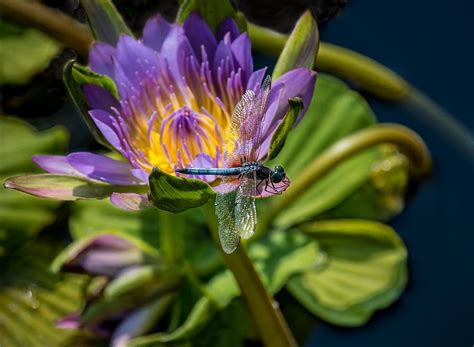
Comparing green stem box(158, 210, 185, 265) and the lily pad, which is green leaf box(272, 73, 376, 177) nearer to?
the lily pad

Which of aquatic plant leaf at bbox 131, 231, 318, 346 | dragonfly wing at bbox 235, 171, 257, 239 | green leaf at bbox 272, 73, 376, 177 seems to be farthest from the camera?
green leaf at bbox 272, 73, 376, 177

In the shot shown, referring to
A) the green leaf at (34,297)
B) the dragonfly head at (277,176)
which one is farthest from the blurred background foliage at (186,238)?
the dragonfly head at (277,176)

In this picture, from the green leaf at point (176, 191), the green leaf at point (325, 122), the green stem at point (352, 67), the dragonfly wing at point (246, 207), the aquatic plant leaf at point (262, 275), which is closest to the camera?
the green leaf at point (176, 191)

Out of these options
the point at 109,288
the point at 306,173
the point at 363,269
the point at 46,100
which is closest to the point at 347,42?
the point at 306,173

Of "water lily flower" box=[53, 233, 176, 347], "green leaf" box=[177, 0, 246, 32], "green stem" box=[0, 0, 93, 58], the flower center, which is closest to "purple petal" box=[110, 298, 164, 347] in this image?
"water lily flower" box=[53, 233, 176, 347]

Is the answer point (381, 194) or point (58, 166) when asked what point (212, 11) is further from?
point (381, 194)

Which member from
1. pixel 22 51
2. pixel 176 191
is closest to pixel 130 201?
pixel 176 191

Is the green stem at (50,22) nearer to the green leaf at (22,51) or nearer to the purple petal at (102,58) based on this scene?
the green leaf at (22,51)
